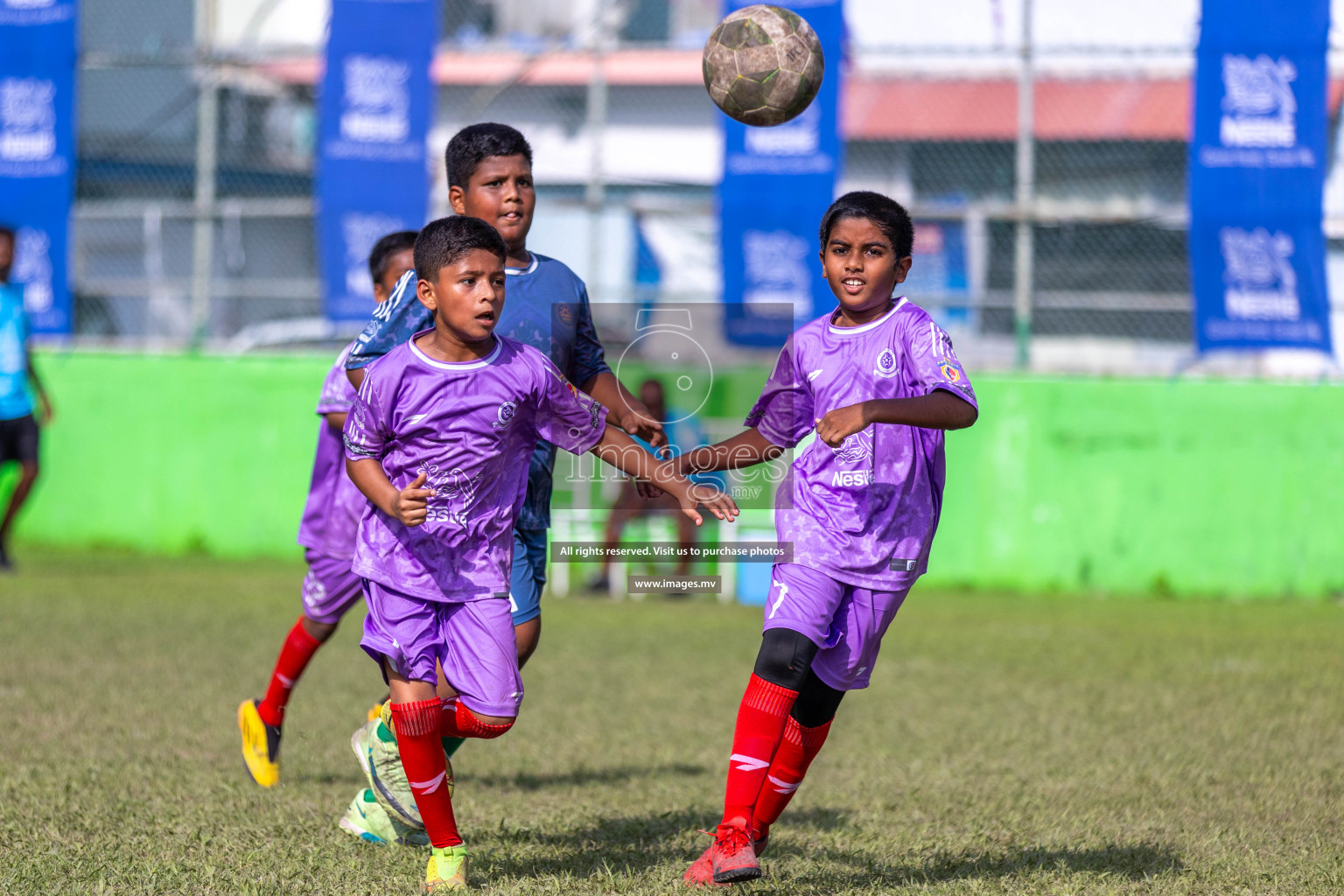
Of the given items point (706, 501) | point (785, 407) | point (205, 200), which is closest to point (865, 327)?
point (785, 407)

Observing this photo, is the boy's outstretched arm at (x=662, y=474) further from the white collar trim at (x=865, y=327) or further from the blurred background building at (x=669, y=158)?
the blurred background building at (x=669, y=158)

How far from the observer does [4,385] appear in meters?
10.9

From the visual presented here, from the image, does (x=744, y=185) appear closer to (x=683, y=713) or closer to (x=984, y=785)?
(x=683, y=713)

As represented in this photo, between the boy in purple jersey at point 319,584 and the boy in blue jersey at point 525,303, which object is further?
the boy in purple jersey at point 319,584

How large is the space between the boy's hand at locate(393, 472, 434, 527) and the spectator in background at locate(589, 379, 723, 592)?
6.87 metres

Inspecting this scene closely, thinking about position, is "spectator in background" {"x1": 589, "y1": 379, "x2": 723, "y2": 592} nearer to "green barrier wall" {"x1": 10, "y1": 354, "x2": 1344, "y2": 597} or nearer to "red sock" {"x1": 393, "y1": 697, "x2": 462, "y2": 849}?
"green barrier wall" {"x1": 10, "y1": 354, "x2": 1344, "y2": 597}

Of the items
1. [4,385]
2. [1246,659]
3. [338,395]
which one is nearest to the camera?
[338,395]

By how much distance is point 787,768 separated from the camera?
443 centimetres

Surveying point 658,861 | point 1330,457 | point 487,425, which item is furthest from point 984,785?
point 1330,457

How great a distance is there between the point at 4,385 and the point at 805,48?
25.8 ft

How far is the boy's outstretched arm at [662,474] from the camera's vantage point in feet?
13.8

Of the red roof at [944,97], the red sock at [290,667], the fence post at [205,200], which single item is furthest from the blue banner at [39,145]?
the red sock at [290,667]

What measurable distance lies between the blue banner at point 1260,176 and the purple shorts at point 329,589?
7.45 metres

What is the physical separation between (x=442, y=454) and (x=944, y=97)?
13803mm
